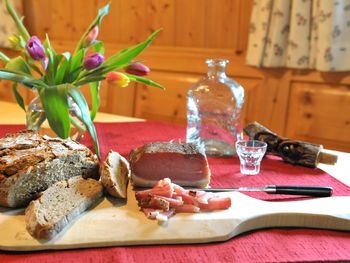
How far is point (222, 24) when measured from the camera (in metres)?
2.63

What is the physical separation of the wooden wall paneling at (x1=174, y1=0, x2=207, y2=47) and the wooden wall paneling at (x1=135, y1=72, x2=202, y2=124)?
0.22 meters

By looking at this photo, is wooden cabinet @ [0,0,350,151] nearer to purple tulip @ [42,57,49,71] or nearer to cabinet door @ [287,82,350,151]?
cabinet door @ [287,82,350,151]

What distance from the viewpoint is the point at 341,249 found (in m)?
0.81

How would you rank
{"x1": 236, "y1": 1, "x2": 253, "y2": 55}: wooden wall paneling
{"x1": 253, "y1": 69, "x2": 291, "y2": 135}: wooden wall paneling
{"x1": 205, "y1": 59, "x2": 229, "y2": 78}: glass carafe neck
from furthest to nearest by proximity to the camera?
{"x1": 236, "y1": 1, "x2": 253, "y2": 55}: wooden wall paneling
{"x1": 253, "y1": 69, "x2": 291, "y2": 135}: wooden wall paneling
{"x1": 205, "y1": 59, "x2": 229, "y2": 78}: glass carafe neck

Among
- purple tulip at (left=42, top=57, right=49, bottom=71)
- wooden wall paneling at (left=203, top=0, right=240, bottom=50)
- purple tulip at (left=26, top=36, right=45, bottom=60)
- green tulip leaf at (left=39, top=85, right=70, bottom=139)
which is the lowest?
green tulip leaf at (left=39, top=85, right=70, bottom=139)

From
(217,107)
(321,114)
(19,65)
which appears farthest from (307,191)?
(321,114)

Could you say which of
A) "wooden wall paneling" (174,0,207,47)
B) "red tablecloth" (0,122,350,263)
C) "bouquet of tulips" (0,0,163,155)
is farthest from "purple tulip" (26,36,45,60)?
"wooden wall paneling" (174,0,207,47)

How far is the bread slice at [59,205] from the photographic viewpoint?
772 mm

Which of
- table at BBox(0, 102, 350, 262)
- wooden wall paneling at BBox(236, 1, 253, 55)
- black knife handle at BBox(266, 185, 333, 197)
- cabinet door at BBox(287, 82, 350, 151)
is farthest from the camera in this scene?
wooden wall paneling at BBox(236, 1, 253, 55)

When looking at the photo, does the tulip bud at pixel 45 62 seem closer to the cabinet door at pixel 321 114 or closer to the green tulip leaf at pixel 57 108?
the green tulip leaf at pixel 57 108

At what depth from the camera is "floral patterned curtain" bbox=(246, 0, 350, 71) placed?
2.08 meters

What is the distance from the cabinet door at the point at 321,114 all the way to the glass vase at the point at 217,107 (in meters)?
0.93

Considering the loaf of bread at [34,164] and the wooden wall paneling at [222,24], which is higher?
the wooden wall paneling at [222,24]

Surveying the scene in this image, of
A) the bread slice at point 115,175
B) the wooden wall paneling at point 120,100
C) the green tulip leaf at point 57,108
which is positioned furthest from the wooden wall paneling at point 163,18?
the bread slice at point 115,175
